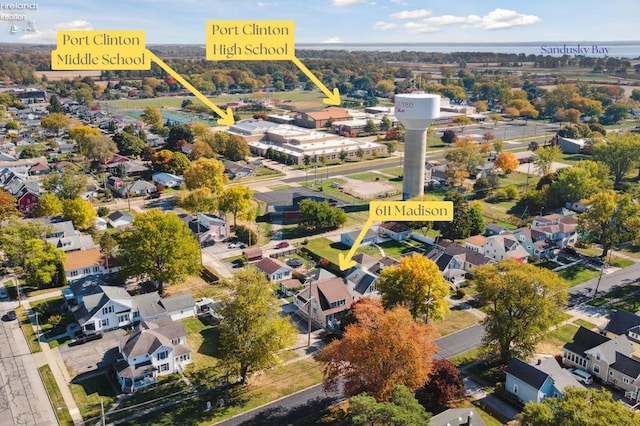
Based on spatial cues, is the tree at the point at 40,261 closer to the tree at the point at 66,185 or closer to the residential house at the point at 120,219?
the residential house at the point at 120,219

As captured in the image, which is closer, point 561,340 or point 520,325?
point 520,325

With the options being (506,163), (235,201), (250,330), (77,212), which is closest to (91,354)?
(250,330)

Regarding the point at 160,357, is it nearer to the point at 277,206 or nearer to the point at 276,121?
the point at 277,206

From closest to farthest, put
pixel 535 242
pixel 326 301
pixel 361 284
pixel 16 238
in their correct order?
pixel 326 301
pixel 361 284
pixel 16 238
pixel 535 242

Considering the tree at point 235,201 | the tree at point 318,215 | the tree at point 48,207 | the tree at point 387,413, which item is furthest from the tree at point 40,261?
the tree at point 387,413

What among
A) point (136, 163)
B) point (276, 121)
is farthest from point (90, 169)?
point (276, 121)

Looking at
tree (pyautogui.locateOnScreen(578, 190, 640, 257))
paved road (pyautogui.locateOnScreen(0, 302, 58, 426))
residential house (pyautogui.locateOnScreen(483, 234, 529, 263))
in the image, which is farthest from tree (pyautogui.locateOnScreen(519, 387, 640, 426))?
tree (pyautogui.locateOnScreen(578, 190, 640, 257))

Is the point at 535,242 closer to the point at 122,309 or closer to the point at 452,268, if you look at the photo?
the point at 452,268
